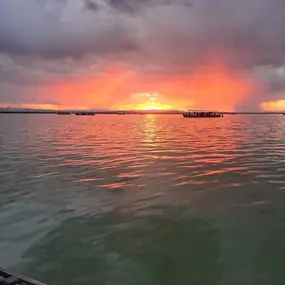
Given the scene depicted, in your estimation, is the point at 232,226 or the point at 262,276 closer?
the point at 262,276

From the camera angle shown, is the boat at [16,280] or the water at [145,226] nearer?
the boat at [16,280]

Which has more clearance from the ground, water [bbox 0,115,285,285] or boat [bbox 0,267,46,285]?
boat [bbox 0,267,46,285]

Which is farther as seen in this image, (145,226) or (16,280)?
(145,226)

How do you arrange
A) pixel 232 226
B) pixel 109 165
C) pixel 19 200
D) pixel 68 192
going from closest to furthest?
pixel 232 226
pixel 19 200
pixel 68 192
pixel 109 165

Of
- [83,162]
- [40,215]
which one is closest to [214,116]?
[83,162]

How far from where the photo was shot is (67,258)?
27.1 ft

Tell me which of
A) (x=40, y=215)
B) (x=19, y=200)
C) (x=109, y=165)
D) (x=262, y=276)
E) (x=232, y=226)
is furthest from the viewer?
(x=109, y=165)

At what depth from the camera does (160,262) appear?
8141 millimetres

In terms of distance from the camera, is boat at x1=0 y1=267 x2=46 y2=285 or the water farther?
the water

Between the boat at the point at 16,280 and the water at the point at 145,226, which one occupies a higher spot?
the boat at the point at 16,280

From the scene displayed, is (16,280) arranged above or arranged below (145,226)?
above

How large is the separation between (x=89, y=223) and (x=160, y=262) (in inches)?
137

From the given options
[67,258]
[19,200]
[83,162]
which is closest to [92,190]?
[19,200]

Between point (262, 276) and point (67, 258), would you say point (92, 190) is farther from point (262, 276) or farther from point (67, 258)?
point (262, 276)
